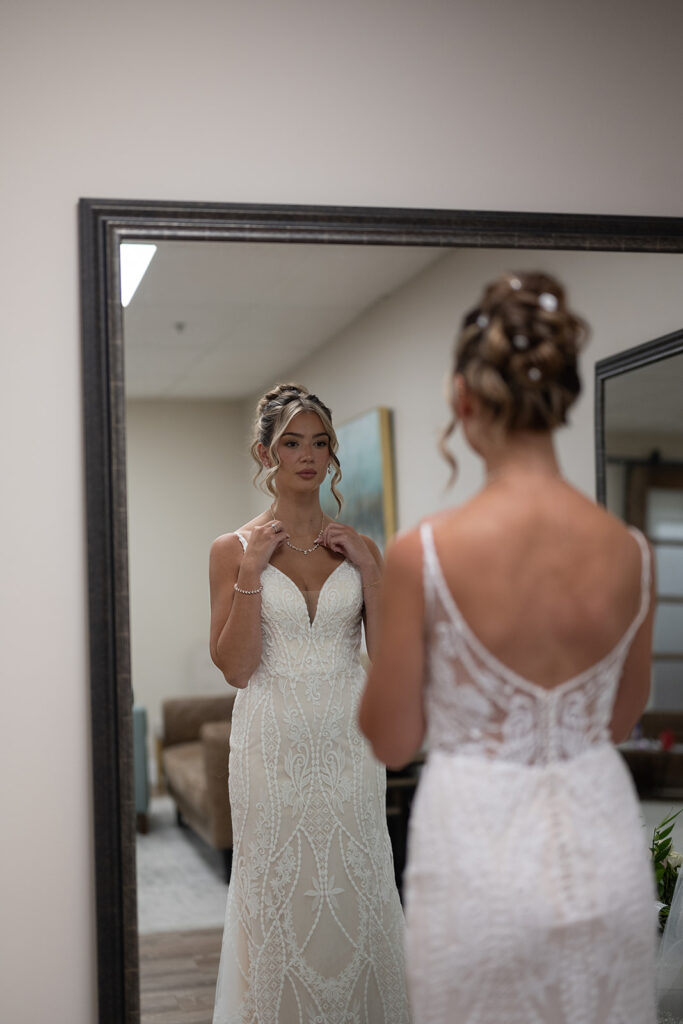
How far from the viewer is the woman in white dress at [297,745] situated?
84.9 inches

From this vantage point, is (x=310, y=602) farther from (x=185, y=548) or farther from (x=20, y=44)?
(x=20, y=44)

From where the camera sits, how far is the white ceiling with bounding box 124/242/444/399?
7.23 ft

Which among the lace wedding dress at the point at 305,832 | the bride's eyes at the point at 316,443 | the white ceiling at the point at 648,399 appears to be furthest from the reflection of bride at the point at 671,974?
the bride's eyes at the point at 316,443

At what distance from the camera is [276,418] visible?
2184 mm

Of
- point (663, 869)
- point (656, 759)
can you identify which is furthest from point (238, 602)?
point (663, 869)

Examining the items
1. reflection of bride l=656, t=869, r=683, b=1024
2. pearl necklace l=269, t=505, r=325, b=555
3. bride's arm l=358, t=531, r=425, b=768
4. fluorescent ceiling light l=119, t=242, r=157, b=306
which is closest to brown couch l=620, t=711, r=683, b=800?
reflection of bride l=656, t=869, r=683, b=1024

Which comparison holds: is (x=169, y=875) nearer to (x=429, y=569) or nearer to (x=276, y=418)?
(x=276, y=418)

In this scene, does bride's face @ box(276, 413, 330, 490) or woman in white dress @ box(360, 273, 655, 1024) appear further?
bride's face @ box(276, 413, 330, 490)

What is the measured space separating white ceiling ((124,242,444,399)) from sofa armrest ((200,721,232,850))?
67 cm

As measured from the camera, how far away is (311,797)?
7.20 ft

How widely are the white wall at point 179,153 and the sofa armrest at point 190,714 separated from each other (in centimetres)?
16

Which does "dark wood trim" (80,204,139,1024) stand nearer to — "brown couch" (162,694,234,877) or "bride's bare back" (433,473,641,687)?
"brown couch" (162,694,234,877)

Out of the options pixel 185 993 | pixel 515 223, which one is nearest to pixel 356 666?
pixel 185 993

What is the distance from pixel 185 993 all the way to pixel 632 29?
2230 mm
